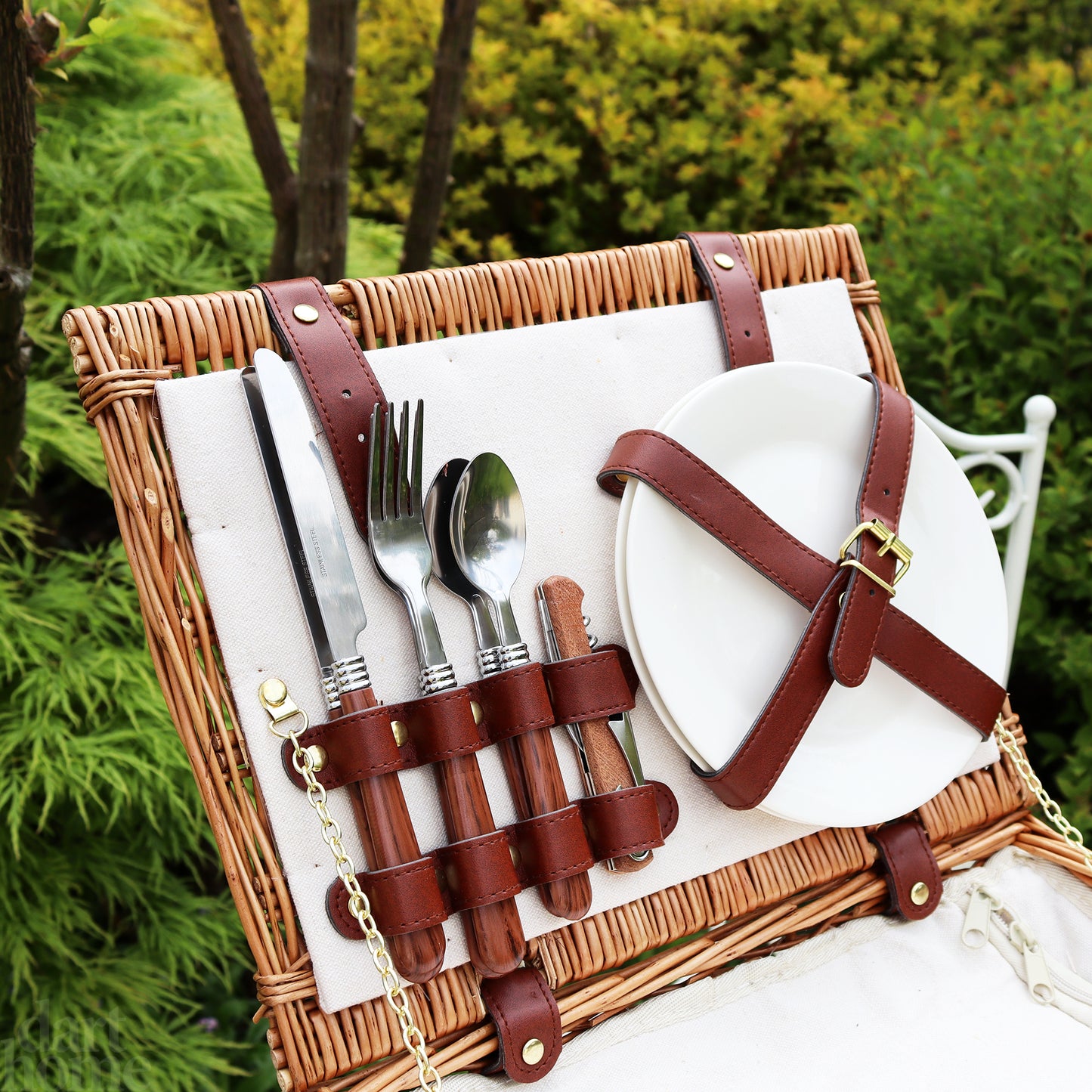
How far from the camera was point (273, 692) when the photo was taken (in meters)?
0.61

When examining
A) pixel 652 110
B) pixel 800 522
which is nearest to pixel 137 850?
pixel 800 522

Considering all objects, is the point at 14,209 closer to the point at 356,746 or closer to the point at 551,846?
the point at 356,746

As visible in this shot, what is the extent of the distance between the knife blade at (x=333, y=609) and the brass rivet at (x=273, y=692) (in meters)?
0.03

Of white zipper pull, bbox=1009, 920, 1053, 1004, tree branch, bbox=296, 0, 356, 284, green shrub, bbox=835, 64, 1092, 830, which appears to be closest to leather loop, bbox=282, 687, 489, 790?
white zipper pull, bbox=1009, 920, 1053, 1004

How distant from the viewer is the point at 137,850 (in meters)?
1.10

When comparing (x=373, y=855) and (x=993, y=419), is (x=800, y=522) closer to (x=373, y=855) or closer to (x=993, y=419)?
(x=373, y=855)

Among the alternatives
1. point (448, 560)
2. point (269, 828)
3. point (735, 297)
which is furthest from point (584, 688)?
point (735, 297)

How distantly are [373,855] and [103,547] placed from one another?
0.77 meters

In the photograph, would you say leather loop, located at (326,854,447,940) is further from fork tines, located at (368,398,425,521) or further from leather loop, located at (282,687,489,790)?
fork tines, located at (368,398,425,521)

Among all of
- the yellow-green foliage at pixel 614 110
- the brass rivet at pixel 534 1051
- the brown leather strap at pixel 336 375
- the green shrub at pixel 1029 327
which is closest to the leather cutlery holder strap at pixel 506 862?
the brass rivet at pixel 534 1051

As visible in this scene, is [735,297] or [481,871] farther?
[735,297]

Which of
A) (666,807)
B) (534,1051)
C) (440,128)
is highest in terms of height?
(440,128)

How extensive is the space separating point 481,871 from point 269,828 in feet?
0.49

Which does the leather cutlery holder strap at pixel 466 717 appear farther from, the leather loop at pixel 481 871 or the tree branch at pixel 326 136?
the tree branch at pixel 326 136
